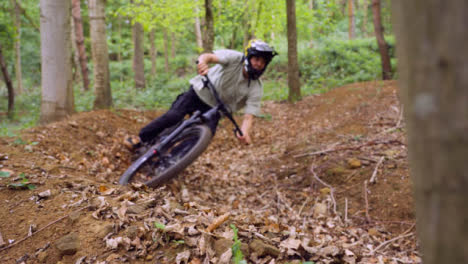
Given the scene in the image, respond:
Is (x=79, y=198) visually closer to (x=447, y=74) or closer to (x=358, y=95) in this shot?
(x=447, y=74)

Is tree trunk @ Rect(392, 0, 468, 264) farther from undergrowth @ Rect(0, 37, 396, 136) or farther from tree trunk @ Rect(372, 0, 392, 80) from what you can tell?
tree trunk @ Rect(372, 0, 392, 80)

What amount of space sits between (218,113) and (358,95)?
5.86m

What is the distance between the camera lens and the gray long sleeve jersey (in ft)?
16.0

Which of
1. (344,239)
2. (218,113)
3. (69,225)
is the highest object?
(218,113)

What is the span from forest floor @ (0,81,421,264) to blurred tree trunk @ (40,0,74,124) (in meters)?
0.40

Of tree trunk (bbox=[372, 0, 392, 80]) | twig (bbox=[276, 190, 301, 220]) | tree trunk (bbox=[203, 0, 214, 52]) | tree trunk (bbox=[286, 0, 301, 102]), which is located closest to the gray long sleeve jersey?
twig (bbox=[276, 190, 301, 220])

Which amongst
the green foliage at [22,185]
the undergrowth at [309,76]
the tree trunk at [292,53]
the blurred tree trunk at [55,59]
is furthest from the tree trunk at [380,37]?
the green foliage at [22,185]

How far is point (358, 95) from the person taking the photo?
9.13m

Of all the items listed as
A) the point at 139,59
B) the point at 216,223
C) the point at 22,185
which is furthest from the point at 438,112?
the point at 139,59

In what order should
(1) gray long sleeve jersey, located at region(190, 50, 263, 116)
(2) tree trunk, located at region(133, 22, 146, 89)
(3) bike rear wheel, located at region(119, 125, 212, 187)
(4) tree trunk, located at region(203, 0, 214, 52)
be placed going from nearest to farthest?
(3) bike rear wheel, located at region(119, 125, 212, 187)
(1) gray long sleeve jersey, located at region(190, 50, 263, 116)
(4) tree trunk, located at region(203, 0, 214, 52)
(2) tree trunk, located at region(133, 22, 146, 89)

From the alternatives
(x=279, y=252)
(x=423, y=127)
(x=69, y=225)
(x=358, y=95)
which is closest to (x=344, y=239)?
(x=279, y=252)

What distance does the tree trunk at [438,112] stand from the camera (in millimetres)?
556

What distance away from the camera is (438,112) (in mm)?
582

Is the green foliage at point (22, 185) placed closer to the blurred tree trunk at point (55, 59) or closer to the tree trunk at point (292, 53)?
the blurred tree trunk at point (55, 59)
